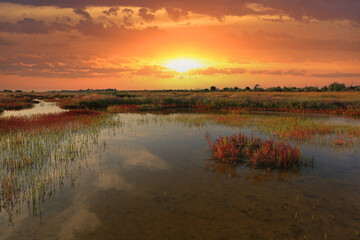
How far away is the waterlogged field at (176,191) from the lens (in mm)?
4965

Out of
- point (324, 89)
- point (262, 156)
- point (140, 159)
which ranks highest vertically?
point (324, 89)

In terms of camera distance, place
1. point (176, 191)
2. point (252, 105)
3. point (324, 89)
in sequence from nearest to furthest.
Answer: point (176, 191) < point (252, 105) < point (324, 89)

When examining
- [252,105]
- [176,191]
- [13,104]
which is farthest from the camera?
[13,104]

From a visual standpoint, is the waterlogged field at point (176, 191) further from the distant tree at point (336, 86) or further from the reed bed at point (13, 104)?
the distant tree at point (336, 86)

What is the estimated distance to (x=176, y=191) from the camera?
6844mm

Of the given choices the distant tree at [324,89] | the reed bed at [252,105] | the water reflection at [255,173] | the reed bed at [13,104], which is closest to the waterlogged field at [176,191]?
the water reflection at [255,173]

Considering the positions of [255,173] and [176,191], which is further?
[255,173]

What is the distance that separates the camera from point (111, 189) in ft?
22.8

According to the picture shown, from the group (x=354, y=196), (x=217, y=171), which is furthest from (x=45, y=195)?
(x=354, y=196)

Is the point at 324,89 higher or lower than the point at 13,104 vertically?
higher

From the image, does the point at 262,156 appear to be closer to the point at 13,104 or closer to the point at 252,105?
the point at 252,105

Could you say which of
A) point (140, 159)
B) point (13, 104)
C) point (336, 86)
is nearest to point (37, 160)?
point (140, 159)

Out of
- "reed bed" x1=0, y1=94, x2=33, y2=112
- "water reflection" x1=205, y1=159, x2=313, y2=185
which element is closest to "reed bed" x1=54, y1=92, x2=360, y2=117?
"reed bed" x1=0, y1=94, x2=33, y2=112

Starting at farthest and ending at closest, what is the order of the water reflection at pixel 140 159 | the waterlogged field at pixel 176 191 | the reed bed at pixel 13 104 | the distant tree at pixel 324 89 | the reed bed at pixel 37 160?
1. the distant tree at pixel 324 89
2. the reed bed at pixel 13 104
3. the water reflection at pixel 140 159
4. the reed bed at pixel 37 160
5. the waterlogged field at pixel 176 191
